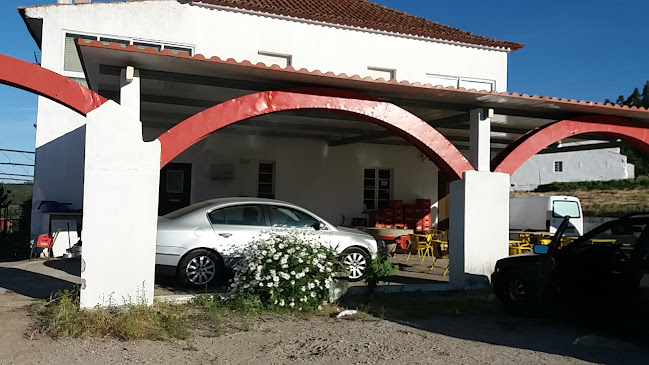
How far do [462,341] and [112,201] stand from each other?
455cm

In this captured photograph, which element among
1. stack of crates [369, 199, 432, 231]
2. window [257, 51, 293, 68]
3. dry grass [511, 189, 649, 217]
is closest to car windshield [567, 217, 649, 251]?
stack of crates [369, 199, 432, 231]

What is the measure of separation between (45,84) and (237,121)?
258 cm

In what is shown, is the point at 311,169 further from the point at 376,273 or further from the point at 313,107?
the point at 376,273

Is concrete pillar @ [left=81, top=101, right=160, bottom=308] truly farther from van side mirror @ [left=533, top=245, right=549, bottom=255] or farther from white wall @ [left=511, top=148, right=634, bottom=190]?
white wall @ [left=511, top=148, right=634, bottom=190]

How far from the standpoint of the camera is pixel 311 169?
52.7ft

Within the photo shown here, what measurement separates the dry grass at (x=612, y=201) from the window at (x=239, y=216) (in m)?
19.1

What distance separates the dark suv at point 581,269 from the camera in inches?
260

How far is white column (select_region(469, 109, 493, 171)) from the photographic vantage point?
10406 mm

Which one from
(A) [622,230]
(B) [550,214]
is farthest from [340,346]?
(B) [550,214]

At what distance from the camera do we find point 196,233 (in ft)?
30.3

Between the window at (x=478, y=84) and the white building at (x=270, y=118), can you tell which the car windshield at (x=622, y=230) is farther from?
the window at (x=478, y=84)

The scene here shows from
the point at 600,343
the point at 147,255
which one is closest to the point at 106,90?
the point at 147,255

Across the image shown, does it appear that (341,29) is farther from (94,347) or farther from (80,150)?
(94,347)

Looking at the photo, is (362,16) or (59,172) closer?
(59,172)
